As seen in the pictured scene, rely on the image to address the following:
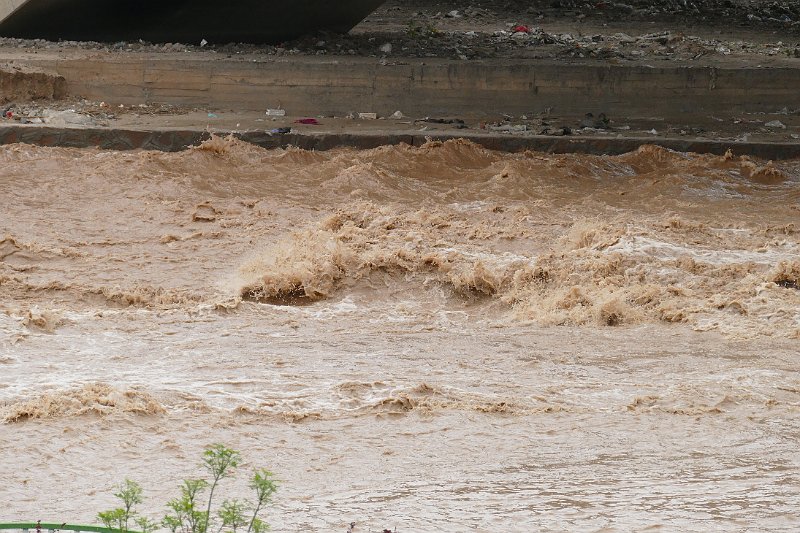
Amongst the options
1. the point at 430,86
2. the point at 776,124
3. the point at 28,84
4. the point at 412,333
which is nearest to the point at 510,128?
the point at 430,86

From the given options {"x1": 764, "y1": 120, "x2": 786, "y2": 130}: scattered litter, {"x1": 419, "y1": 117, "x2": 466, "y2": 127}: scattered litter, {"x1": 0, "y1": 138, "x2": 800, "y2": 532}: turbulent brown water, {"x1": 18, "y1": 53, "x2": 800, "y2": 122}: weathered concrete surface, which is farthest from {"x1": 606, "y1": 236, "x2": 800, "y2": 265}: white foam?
{"x1": 18, "y1": 53, "x2": 800, "y2": 122}: weathered concrete surface

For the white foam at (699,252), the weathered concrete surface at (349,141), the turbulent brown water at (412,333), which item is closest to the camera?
the turbulent brown water at (412,333)

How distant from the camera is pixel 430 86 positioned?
42.1 ft

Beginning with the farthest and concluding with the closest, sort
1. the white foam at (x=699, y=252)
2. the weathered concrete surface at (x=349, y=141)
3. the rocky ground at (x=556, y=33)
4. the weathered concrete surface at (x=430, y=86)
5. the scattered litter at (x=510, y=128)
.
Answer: the rocky ground at (x=556, y=33) → the weathered concrete surface at (x=430, y=86) → the scattered litter at (x=510, y=128) → the weathered concrete surface at (x=349, y=141) → the white foam at (x=699, y=252)

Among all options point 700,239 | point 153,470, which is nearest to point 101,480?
point 153,470

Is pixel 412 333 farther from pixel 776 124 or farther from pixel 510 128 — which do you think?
pixel 776 124

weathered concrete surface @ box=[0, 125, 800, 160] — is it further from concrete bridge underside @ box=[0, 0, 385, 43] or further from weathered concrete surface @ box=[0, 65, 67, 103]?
concrete bridge underside @ box=[0, 0, 385, 43]

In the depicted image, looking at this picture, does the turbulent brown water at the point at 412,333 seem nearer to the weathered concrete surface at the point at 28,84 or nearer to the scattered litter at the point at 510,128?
the scattered litter at the point at 510,128

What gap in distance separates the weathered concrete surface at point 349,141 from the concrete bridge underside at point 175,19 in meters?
2.52

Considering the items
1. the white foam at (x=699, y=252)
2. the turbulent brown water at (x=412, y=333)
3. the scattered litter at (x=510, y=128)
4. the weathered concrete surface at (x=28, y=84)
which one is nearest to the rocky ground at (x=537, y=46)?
the scattered litter at (x=510, y=128)

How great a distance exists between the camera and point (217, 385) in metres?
6.58

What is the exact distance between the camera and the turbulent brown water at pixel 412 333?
5.19 m

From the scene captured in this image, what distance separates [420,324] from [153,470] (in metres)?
3.25

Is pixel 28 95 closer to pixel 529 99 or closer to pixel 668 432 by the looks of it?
pixel 529 99
